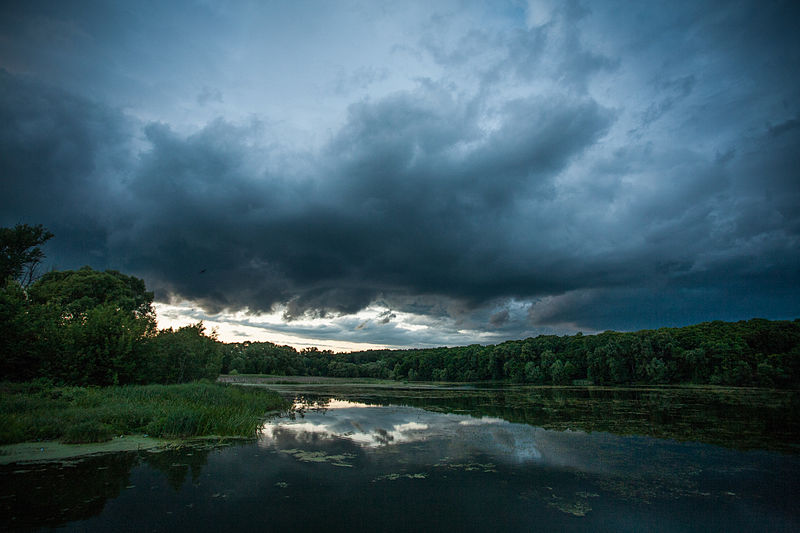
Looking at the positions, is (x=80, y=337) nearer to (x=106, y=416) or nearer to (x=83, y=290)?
(x=106, y=416)

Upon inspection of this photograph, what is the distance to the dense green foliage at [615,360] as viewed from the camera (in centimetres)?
5634

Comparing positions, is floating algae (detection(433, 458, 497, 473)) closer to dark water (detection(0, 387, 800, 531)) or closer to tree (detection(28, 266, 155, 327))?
dark water (detection(0, 387, 800, 531))

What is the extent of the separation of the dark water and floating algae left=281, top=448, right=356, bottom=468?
0.12 ft

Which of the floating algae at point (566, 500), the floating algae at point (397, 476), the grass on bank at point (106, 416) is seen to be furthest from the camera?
the grass on bank at point (106, 416)

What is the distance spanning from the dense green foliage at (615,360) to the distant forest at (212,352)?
0.68 feet

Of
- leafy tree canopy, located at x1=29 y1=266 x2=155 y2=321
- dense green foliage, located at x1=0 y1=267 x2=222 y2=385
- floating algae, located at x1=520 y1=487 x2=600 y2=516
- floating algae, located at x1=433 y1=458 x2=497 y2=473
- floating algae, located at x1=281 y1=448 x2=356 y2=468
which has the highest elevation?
leafy tree canopy, located at x1=29 y1=266 x2=155 y2=321

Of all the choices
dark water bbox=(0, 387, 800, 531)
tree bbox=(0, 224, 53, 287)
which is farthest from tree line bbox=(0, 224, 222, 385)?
dark water bbox=(0, 387, 800, 531)

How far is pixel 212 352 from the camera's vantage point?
36.5 meters

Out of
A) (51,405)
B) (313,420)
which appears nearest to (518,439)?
(313,420)

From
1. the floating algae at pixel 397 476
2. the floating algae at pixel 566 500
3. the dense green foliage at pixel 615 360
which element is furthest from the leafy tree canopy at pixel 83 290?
the floating algae at pixel 566 500

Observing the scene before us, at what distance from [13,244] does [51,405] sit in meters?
30.6

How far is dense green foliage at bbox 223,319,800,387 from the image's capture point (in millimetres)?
56344

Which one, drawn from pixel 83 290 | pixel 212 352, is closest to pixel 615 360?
pixel 212 352

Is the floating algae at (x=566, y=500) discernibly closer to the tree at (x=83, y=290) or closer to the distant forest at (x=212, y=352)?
the distant forest at (x=212, y=352)
